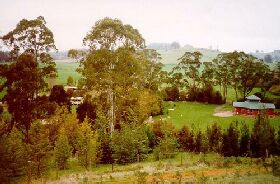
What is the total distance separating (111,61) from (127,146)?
9.28 metres

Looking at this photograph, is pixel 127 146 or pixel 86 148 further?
pixel 127 146

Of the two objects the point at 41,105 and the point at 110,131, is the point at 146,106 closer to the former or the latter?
the point at 110,131

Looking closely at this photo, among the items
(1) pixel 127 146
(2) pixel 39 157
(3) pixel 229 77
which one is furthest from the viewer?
(3) pixel 229 77

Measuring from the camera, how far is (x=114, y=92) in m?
39.0

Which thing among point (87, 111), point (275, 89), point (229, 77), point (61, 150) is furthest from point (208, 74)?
point (61, 150)

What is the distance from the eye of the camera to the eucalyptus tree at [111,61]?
38.2m

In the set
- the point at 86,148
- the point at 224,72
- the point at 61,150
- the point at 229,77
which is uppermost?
the point at 224,72

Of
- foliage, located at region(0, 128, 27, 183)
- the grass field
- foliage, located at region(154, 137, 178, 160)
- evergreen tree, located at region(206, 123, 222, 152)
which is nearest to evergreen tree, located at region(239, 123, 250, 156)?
evergreen tree, located at region(206, 123, 222, 152)

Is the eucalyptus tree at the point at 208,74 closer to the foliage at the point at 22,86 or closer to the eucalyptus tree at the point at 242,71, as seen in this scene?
the eucalyptus tree at the point at 242,71

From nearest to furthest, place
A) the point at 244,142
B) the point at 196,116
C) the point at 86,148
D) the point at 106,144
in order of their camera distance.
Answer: the point at 86,148 < the point at 106,144 < the point at 244,142 < the point at 196,116

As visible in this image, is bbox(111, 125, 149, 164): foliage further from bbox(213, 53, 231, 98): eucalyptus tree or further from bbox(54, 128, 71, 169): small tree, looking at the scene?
bbox(213, 53, 231, 98): eucalyptus tree

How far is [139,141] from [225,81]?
54333 millimetres

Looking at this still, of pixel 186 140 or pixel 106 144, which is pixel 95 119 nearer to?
pixel 106 144

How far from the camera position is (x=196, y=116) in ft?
228
